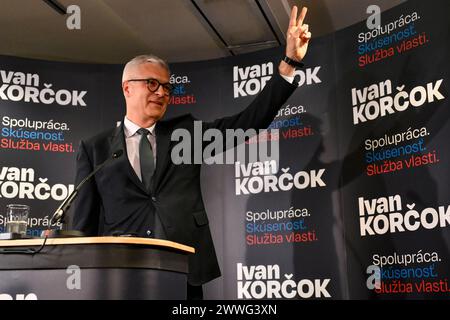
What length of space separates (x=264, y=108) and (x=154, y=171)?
70cm

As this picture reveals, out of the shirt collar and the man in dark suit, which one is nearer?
the man in dark suit

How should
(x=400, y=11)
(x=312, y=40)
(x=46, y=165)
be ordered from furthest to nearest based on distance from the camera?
1. (x=46, y=165)
2. (x=312, y=40)
3. (x=400, y=11)

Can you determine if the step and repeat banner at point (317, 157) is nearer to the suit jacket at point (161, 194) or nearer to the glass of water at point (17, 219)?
the suit jacket at point (161, 194)

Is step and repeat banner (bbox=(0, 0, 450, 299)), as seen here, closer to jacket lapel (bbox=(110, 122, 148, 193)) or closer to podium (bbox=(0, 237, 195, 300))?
jacket lapel (bbox=(110, 122, 148, 193))

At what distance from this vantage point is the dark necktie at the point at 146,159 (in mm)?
2949

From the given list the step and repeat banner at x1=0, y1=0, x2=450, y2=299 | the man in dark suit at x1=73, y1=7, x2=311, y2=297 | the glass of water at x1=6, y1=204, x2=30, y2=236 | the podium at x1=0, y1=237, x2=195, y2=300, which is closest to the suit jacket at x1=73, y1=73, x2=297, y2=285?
the man in dark suit at x1=73, y1=7, x2=311, y2=297

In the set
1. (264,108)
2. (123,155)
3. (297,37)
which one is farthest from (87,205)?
(297,37)

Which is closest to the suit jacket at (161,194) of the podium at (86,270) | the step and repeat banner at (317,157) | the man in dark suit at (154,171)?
the man in dark suit at (154,171)

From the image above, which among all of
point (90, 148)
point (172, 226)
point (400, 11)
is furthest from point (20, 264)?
point (400, 11)

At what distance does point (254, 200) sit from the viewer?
483cm

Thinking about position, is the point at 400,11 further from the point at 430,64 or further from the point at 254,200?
the point at 254,200

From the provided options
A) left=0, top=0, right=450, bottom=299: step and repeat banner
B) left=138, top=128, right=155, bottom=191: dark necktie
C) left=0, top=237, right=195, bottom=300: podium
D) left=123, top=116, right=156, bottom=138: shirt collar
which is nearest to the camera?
left=0, top=237, right=195, bottom=300: podium

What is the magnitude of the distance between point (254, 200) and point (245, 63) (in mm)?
1261

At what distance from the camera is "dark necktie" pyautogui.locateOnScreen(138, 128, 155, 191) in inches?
116
